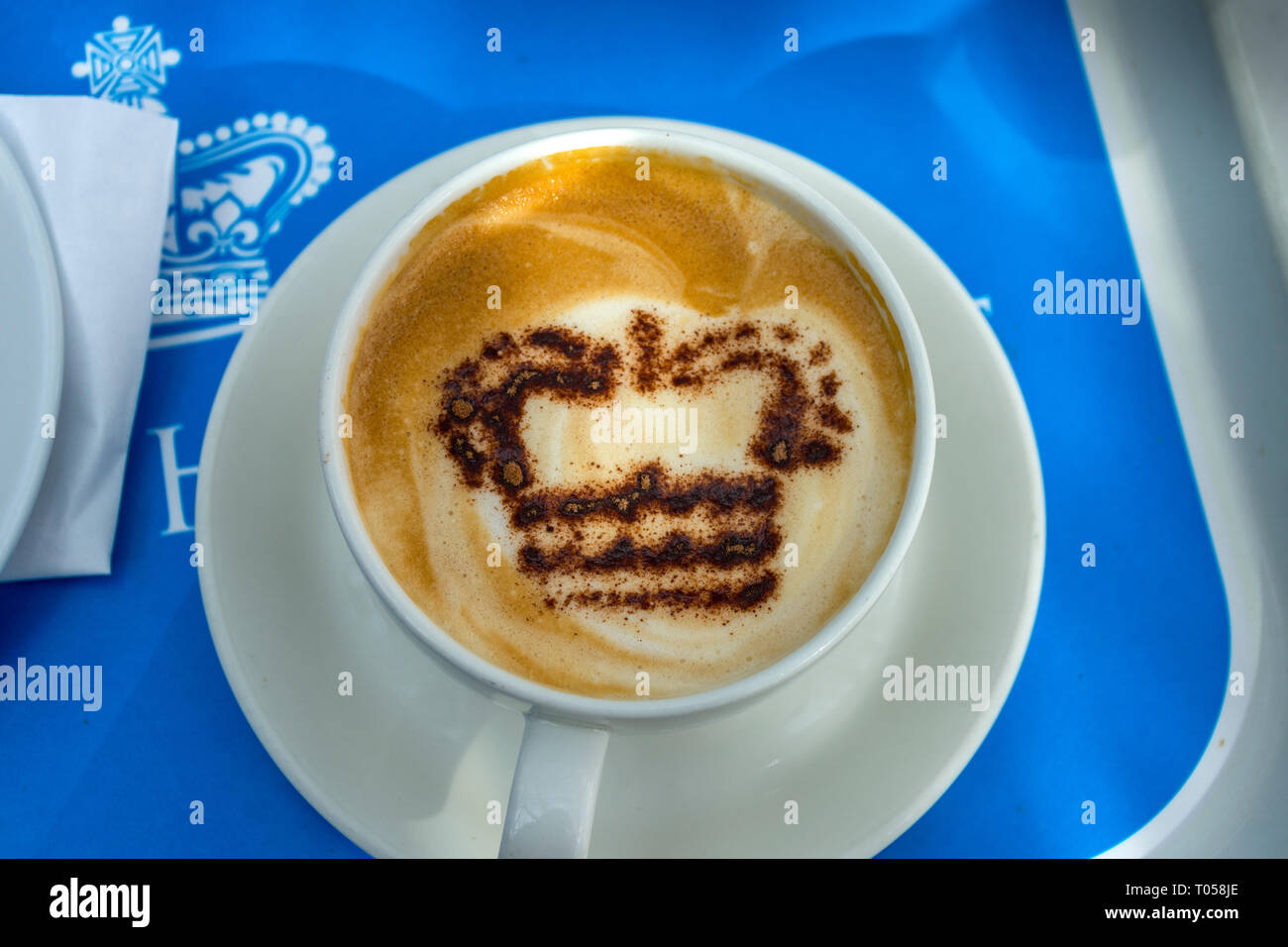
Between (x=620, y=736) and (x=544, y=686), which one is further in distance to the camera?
(x=620, y=736)

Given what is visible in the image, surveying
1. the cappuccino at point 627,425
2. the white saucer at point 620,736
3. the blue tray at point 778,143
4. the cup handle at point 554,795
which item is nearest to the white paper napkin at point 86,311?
the blue tray at point 778,143

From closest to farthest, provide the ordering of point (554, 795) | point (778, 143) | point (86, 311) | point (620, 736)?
1. point (554, 795)
2. point (620, 736)
3. point (86, 311)
4. point (778, 143)

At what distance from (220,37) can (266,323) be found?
451 mm

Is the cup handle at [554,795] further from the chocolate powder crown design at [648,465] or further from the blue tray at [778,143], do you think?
the blue tray at [778,143]

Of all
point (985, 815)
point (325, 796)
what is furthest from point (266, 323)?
point (985, 815)

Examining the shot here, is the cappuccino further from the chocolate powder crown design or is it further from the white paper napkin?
the white paper napkin

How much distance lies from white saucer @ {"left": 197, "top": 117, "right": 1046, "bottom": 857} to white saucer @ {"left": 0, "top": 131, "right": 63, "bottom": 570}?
0.48 feet

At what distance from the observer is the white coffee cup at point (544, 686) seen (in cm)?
60

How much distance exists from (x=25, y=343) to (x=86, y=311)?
0.10 metres

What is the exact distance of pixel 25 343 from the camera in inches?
31.4

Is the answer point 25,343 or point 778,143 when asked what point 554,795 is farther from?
point 778,143

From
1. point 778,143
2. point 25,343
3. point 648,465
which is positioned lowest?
point 648,465

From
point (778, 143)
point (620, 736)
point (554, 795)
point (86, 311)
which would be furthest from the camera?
point (778, 143)

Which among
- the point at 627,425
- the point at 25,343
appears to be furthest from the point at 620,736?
the point at 25,343
